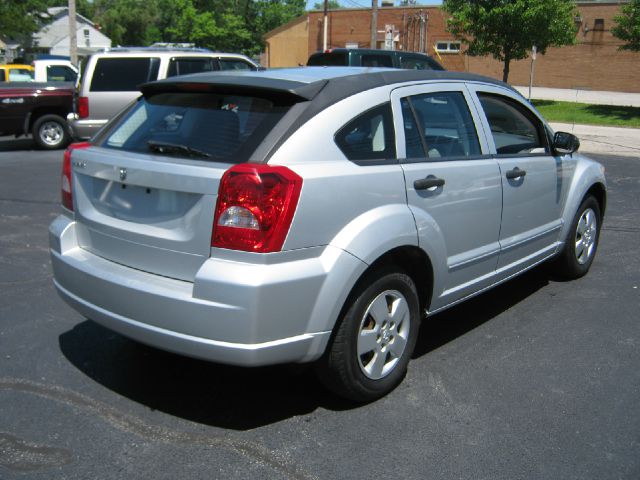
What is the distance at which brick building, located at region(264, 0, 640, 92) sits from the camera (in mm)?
37062

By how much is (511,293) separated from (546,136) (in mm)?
1315

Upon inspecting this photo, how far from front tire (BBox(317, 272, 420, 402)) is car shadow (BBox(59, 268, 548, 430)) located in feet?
0.51

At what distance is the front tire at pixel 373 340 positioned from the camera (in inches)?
136

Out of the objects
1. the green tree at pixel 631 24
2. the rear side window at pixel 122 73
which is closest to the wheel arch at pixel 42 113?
the rear side window at pixel 122 73

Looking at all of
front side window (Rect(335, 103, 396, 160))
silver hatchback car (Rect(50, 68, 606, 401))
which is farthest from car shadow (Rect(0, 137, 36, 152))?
front side window (Rect(335, 103, 396, 160))

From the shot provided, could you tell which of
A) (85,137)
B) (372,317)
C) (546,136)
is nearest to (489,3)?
(85,137)

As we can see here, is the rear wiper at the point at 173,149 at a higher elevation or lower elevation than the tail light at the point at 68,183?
higher

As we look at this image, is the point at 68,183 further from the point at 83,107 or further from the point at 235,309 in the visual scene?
the point at 83,107

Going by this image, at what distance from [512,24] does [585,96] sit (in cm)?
1405

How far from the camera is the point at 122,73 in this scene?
1262 centimetres

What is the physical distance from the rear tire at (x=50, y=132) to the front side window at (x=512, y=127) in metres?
11.4

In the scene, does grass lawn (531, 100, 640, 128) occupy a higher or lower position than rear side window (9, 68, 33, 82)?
lower

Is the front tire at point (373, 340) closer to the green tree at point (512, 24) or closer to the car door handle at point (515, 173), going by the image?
the car door handle at point (515, 173)

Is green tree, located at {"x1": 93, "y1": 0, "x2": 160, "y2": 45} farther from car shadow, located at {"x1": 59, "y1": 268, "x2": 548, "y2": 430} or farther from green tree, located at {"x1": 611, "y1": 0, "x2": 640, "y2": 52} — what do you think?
car shadow, located at {"x1": 59, "y1": 268, "x2": 548, "y2": 430}
